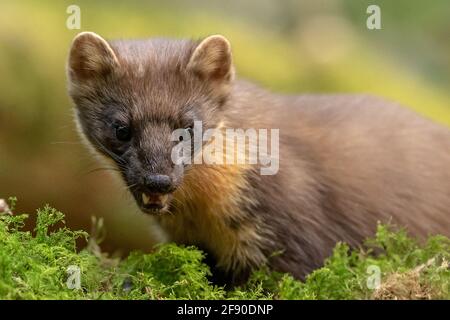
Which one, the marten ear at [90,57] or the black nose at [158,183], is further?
the marten ear at [90,57]

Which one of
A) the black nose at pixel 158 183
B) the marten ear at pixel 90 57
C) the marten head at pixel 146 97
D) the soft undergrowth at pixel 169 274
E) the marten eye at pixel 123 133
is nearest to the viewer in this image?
the soft undergrowth at pixel 169 274

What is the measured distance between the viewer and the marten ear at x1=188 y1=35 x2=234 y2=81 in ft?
13.5

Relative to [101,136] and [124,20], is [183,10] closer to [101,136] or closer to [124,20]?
[124,20]

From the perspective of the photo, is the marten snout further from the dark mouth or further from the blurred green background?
the blurred green background

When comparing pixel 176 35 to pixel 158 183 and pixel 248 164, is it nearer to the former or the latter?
pixel 248 164

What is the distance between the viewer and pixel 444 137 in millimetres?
5164

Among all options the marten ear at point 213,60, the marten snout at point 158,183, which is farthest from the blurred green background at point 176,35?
the marten snout at point 158,183

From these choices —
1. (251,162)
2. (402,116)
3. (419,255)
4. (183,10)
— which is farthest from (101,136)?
(183,10)

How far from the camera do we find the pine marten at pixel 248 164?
154 inches

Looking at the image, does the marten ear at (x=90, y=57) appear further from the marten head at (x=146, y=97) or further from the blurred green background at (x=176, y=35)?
the blurred green background at (x=176, y=35)

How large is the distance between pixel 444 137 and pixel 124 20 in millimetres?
3545

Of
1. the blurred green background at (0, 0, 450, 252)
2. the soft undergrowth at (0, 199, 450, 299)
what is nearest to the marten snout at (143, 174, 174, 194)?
the soft undergrowth at (0, 199, 450, 299)

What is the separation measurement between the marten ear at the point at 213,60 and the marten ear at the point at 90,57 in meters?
0.36

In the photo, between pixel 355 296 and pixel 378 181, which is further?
pixel 378 181
